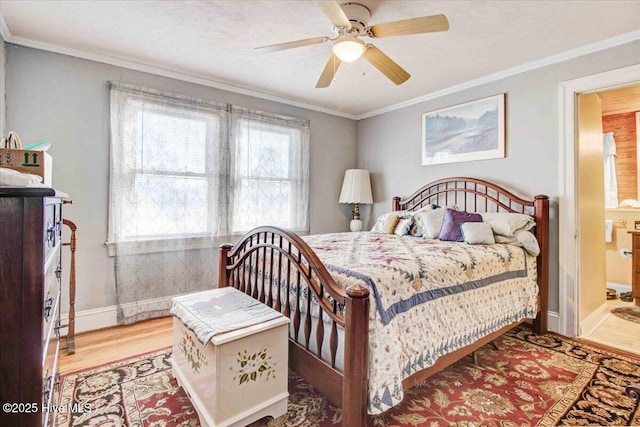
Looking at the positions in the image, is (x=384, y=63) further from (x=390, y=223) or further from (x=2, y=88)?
(x=2, y=88)

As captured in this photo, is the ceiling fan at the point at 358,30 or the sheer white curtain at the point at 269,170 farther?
the sheer white curtain at the point at 269,170

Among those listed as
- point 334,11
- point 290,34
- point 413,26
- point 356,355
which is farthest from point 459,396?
point 290,34

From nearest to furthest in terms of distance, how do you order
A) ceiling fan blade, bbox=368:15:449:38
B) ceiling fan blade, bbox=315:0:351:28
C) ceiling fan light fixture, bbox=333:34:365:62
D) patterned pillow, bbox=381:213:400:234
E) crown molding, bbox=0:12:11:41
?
ceiling fan blade, bbox=315:0:351:28
ceiling fan blade, bbox=368:15:449:38
ceiling fan light fixture, bbox=333:34:365:62
crown molding, bbox=0:12:11:41
patterned pillow, bbox=381:213:400:234

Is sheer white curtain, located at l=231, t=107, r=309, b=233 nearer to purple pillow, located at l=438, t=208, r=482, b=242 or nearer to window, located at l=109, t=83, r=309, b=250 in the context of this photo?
window, located at l=109, t=83, r=309, b=250

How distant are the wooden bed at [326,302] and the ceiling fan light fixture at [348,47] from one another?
1.23 m

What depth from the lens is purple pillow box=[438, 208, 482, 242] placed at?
2.76 meters

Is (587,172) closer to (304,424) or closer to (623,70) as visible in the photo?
(623,70)

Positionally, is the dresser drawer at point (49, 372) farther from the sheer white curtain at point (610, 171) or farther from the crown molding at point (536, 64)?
the sheer white curtain at point (610, 171)

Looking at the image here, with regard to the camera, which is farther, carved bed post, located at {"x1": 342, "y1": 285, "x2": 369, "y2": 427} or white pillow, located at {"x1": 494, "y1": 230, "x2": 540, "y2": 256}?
white pillow, located at {"x1": 494, "y1": 230, "x2": 540, "y2": 256}

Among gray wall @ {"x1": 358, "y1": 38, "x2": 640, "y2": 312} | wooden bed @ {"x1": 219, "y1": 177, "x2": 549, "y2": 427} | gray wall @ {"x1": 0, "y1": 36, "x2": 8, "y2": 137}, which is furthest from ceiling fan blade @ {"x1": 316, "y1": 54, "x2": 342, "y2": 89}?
gray wall @ {"x1": 0, "y1": 36, "x2": 8, "y2": 137}

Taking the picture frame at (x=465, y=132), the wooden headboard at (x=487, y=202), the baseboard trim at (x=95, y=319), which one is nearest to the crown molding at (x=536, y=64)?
the picture frame at (x=465, y=132)

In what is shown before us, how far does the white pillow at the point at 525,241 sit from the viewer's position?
2.61 m

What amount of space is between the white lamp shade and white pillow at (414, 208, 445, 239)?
131 centimetres

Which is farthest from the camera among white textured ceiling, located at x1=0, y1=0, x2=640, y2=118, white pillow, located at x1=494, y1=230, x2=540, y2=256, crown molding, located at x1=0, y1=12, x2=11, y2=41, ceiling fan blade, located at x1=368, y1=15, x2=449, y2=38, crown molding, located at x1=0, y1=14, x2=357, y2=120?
white pillow, located at x1=494, y1=230, x2=540, y2=256
